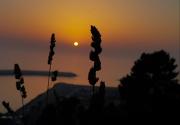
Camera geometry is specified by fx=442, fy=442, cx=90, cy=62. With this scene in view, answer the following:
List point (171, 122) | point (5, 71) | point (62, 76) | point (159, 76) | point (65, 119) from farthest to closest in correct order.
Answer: point (62, 76) → point (5, 71) → point (159, 76) → point (171, 122) → point (65, 119)

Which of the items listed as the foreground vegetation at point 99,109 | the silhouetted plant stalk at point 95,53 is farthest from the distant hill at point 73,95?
the silhouetted plant stalk at point 95,53

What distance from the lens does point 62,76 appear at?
19400cm

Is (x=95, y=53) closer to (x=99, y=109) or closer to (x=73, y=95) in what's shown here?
(x=99, y=109)

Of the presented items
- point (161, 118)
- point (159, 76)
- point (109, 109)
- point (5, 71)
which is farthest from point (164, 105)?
point (5, 71)

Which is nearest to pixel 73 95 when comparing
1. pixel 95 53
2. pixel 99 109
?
pixel 95 53

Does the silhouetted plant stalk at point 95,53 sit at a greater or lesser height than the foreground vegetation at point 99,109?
greater

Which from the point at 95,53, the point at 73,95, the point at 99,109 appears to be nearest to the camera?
the point at 99,109

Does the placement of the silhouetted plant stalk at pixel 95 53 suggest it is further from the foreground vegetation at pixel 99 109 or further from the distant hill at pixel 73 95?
the distant hill at pixel 73 95

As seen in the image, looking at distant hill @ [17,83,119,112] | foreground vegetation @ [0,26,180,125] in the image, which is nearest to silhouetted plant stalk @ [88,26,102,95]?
foreground vegetation @ [0,26,180,125]

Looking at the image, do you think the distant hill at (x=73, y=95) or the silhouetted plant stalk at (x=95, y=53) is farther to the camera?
Answer: the distant hill at (x=73, y=95)

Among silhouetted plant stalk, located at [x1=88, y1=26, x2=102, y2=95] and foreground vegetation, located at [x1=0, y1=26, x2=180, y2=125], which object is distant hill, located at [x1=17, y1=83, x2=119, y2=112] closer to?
foreground vegetation, located at [x1=0, y1=26, x2=180, y2=125]

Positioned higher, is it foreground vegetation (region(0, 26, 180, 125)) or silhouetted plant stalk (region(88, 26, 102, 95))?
silhouetted plant stalk (region(88, 26, 102, 95))

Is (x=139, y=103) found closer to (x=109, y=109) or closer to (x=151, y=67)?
(x=109, y=109)

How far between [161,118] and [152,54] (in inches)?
908
